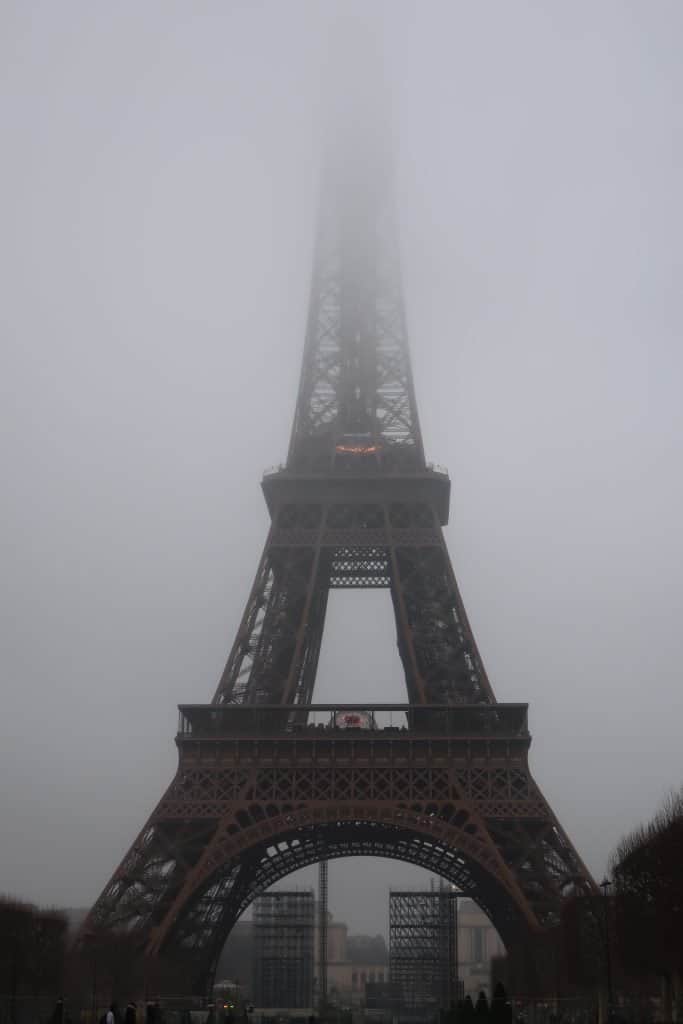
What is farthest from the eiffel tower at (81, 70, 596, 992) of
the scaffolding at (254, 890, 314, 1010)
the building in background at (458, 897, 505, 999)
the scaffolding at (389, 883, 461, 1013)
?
the building in background at (458, 897, 505, 999)

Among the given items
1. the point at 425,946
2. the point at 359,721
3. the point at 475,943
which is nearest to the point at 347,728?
the point at 359,721

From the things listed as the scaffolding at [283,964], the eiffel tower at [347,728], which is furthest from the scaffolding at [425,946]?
the eiffel tower at [347,728]

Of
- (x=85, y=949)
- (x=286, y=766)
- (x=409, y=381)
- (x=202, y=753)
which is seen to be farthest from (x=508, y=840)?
(x=409, y=381)

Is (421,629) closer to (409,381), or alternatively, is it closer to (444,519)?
(444,519)

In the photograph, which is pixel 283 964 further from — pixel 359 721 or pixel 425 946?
pixel 359 721

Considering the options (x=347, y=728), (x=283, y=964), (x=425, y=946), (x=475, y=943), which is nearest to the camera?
(x=347, y=728)

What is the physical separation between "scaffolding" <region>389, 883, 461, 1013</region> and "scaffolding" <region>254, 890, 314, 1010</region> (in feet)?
27.8

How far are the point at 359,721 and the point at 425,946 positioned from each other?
57.5m

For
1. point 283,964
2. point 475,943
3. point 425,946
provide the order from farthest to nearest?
1. point 475,943
2. point 283,964
3. point 425,946

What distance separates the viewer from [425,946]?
363ft

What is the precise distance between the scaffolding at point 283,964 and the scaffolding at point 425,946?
27.8ft

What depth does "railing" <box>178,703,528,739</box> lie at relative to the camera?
59.1m

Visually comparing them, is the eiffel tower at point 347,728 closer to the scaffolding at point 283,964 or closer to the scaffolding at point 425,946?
the scaffolding at point 425,946

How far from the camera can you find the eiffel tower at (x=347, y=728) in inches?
2190
